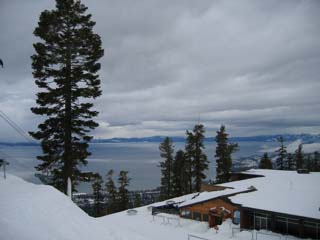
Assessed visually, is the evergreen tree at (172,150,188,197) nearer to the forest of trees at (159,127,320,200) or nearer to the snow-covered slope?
the forest of trees at (159,127,320,200)

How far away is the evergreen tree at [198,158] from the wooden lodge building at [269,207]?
9.93 m

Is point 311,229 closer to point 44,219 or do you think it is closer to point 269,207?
point 269,207

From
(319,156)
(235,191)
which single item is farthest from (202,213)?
(319,156)

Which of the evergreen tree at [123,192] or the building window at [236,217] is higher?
the building window at [236,217]

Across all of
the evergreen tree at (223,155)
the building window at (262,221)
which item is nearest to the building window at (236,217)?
the building window at (262,221)

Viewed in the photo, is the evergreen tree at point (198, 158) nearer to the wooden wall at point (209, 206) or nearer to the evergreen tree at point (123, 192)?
the evergreen tree at point (123, 192)

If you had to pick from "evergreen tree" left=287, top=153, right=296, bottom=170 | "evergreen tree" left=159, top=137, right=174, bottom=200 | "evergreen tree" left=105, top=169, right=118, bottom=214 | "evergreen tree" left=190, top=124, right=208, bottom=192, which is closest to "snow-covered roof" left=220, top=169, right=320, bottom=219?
"evergreen tree" left=190, top=124, right=208, bottom=192

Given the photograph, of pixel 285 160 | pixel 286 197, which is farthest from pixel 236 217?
pixel 285 160

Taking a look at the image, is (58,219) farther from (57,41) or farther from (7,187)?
(57,41)

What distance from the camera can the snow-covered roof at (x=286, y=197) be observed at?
61.1 ft

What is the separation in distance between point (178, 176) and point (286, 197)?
2327 cm

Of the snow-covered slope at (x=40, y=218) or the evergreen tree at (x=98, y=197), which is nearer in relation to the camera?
the snow-covered slope at (x=40, y=218)

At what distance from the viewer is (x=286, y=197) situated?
850 inches

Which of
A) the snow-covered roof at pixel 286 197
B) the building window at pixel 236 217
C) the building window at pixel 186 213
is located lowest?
the building window at pixel 186 213
